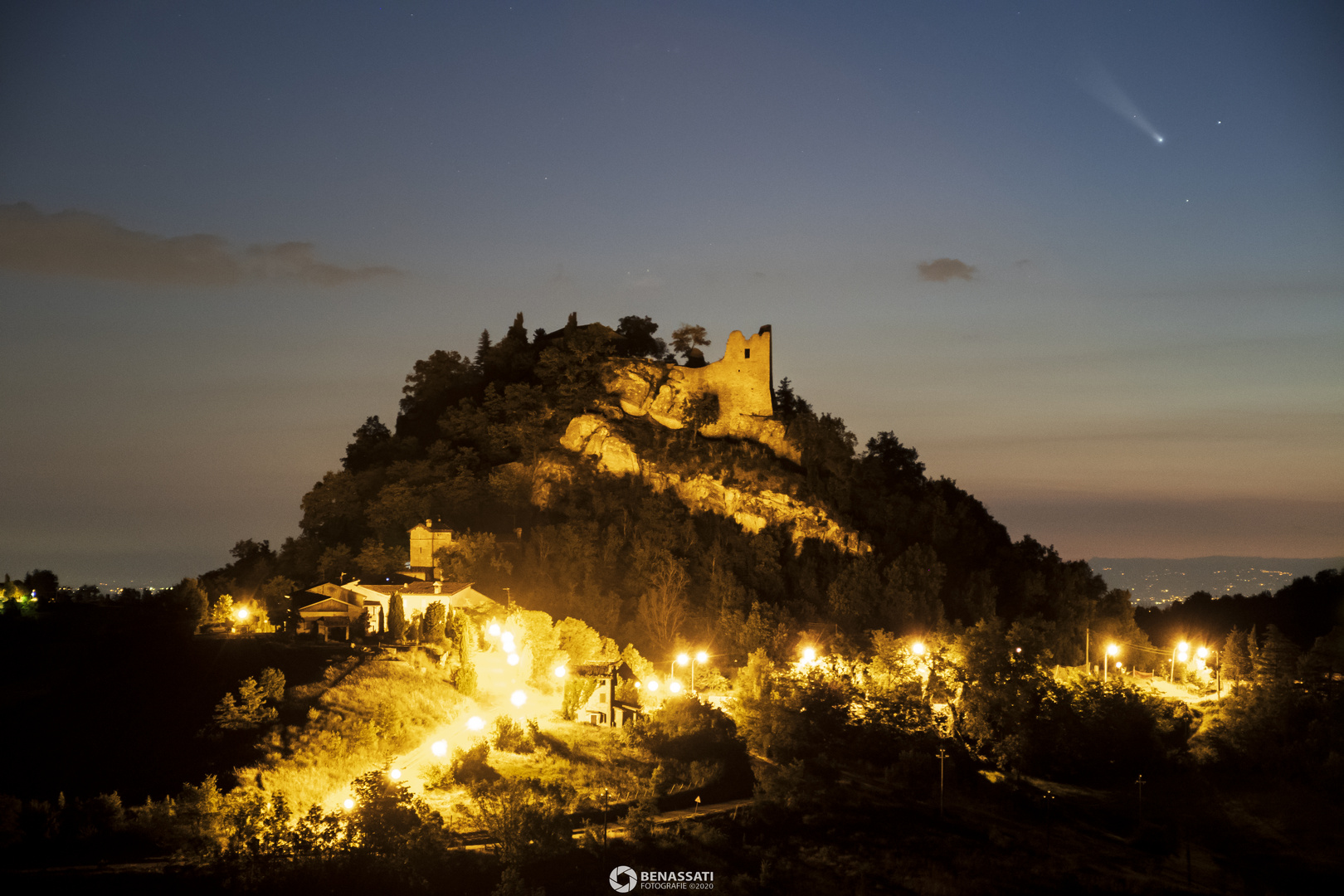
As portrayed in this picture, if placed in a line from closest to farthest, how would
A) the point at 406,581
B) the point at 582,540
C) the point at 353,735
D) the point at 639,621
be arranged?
the point at 353,735 → the point at 406,581 → the point at 639,621 → the point at 582,540

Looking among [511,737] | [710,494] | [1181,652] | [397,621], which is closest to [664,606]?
[710,494]

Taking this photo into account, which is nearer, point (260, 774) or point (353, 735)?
point (260, 774)

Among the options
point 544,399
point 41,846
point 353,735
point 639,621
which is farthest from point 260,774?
point 544,399

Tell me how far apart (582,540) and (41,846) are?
3176 cm

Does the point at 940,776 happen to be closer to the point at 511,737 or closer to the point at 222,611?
the point at 511,737

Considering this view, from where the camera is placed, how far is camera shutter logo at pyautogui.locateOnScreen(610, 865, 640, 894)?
2659cm

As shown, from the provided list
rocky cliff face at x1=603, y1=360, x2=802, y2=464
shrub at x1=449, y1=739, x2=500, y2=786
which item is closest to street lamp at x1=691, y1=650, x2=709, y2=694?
shrub at x1=449, y1=739, x2=500, y2=786

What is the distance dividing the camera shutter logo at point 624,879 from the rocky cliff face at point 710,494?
105ft

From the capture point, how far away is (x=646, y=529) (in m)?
55.8

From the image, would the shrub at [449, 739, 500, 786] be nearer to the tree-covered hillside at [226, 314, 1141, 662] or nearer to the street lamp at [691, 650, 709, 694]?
the street lamp at [691, 650, 709, 694]

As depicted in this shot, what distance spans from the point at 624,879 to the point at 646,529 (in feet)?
97.7

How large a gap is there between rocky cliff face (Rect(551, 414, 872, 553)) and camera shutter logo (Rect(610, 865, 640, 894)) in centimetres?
3214

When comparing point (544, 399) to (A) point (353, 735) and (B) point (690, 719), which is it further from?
(A) point (353, 735)

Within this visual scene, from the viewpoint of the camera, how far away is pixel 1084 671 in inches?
2026
